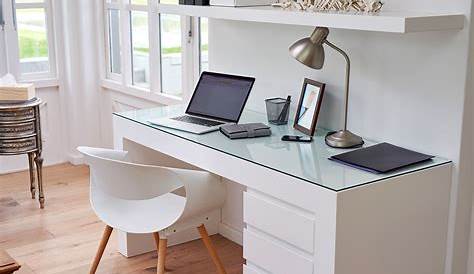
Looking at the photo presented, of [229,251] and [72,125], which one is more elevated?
[72,125]

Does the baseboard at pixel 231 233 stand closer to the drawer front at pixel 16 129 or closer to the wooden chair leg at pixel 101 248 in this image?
the wooden chair leg at pixel 101 248

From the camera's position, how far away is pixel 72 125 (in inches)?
197

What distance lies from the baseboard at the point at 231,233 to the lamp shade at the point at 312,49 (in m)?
1.26

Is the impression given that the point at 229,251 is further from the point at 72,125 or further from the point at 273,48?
the point at 72,125

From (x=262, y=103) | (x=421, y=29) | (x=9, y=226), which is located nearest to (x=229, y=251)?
(x=262, y=103)

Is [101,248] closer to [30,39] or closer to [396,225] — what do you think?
[396,225]

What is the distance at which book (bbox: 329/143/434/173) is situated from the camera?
2416 mm

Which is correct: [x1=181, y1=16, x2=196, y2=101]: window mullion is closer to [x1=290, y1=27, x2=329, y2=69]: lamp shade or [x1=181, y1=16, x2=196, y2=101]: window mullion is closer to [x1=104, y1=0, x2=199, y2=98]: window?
[x1=104, y1=0, x2=199, y2=98]: window

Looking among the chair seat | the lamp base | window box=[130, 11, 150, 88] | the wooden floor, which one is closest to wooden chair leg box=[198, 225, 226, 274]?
the chair seat

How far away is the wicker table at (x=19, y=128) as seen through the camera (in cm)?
393

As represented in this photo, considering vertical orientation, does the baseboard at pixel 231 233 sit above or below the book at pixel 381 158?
below

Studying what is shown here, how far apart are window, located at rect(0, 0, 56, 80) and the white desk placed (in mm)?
2473

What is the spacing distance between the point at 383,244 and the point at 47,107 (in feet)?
10.7

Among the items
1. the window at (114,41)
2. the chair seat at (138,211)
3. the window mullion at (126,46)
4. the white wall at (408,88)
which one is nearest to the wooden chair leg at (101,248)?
the chair seat at (138,211)
